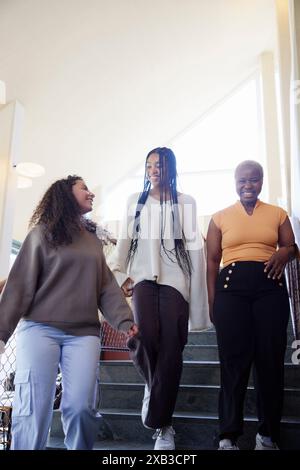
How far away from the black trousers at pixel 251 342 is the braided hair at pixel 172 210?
232 mm

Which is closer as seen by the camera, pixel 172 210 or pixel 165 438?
pixel 165 438

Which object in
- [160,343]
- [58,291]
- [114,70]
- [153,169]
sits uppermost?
[114,70]

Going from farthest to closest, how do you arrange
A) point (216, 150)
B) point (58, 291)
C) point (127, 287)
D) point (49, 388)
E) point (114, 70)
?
1. point (216, 150)
2. point (114, 70)
3. point (127, 287)
4. point (58, 291)
5. point (49, 388)

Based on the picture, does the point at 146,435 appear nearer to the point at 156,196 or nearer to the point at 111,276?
the point at 111,276

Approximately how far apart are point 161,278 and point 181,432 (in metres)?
0.83

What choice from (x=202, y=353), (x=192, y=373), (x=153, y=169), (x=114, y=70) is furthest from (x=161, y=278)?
(x=114, y=70)

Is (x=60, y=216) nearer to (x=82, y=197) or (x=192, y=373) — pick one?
(x=82, y=197)

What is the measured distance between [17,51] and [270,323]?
383 centimetres

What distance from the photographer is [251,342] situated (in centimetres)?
184

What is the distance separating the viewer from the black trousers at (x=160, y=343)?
1.81 meters

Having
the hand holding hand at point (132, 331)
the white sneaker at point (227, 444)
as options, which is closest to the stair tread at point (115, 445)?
the white sneaker at point (227, 444)

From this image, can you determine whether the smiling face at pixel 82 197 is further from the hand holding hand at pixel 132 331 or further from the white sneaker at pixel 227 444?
the white sneaker at pixel 227 444
